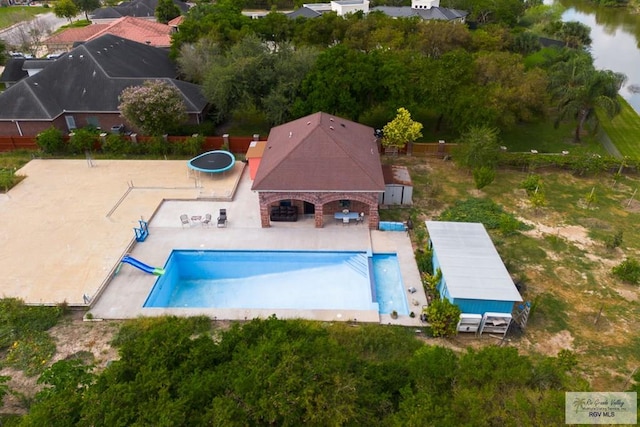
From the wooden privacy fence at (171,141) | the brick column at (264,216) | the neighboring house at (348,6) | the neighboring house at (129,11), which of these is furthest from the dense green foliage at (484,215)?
the neighboring house at (129,11)

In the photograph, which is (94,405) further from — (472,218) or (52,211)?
(472,218)

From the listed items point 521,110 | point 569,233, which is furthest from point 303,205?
point 521,110

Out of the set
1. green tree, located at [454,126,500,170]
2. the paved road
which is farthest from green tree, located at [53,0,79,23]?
green tree, located at [454,126,500,170]

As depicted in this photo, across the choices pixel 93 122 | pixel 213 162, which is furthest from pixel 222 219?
pixel 93 122

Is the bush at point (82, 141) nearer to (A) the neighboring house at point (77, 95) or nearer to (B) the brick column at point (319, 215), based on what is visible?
(A) the neighboring house at point (77, 95)

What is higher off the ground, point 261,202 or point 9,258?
point 261,202

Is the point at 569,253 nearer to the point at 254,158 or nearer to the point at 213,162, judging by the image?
the point at 254,158
